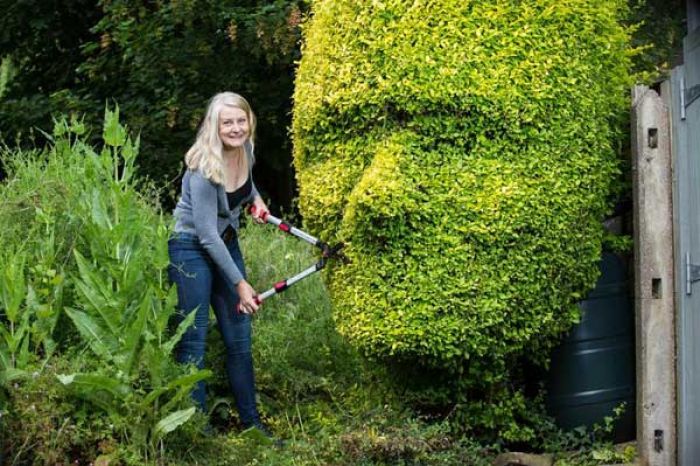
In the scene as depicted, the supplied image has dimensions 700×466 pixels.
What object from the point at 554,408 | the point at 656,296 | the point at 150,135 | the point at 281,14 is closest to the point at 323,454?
the point at 554,408

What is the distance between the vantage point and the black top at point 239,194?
5992 millimetres

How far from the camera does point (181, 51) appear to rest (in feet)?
40.4

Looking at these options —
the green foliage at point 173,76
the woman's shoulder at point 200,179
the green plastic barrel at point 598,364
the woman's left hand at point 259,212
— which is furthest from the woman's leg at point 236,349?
the green foliage at point 173,76

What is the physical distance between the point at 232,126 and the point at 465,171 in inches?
51.0

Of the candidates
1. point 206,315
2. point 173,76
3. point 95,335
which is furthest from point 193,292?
point 173,76

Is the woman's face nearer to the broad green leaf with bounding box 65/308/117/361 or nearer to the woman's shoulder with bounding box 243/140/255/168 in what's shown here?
the woman's shoulder with bounding box 243/140/255/168

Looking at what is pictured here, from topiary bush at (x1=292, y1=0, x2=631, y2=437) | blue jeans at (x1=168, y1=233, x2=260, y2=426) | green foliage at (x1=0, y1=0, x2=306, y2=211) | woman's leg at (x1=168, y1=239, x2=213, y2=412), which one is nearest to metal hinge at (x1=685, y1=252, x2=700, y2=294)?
topiary bush at (x1=292, y1=0, x2=631, y2=437)

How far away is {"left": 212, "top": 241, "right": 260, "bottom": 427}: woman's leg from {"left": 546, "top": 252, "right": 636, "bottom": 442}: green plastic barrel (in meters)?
1.65

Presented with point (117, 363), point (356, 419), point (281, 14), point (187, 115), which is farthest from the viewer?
point (187, 115)

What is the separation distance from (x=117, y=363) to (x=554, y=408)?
2.29 meters

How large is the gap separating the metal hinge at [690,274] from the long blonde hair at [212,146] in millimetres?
2341

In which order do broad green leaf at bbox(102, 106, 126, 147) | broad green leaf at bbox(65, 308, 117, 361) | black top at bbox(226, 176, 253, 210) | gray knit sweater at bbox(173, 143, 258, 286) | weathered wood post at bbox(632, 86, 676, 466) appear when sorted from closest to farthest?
1. broad green leaf at bbox(65, 308, 117, 361)
2. weathered wood post at bbox(632, 86, 676, 466)
3. gray knit sweater at bbox(173, 143, 258, 286)
4. broad green leaf at bbox(102, 106, 126, 147)
5. black top at bbox(226, 176, 253, 210)

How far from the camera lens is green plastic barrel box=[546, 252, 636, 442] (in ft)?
19.2

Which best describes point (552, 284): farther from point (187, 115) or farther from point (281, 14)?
point (187, 115)
